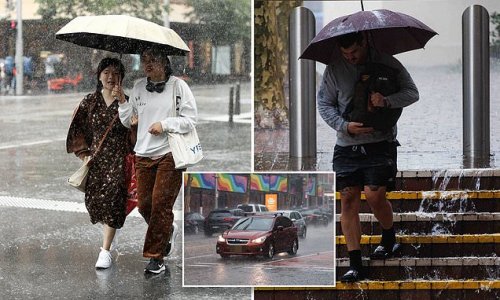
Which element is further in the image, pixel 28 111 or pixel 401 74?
pixel 28 111

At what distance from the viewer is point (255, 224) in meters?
5.43

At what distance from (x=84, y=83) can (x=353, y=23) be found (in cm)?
188

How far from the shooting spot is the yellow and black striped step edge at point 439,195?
18.9ft

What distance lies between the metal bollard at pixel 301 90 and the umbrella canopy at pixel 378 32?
0.91 meters

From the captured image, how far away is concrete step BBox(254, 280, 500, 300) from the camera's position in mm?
5527

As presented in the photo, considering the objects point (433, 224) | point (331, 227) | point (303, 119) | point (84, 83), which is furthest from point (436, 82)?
point (84, 83)

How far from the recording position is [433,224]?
18.8 ft

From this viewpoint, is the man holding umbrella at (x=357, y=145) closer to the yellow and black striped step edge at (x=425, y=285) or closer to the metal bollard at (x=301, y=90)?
the yellow and black striped step edge at (x=425, y=285)

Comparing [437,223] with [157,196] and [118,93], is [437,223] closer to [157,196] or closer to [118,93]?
[157,196]

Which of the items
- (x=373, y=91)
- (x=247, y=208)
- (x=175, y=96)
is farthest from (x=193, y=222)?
(x=373, y=91)

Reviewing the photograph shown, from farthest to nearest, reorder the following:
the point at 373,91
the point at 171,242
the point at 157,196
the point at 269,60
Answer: the point at 269,60, the point at 171,242, the point at 157,196, the point at 373,91

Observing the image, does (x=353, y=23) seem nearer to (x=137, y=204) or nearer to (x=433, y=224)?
(x=433, y=224)

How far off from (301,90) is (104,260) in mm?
1553

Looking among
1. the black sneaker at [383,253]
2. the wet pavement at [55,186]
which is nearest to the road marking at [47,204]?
the wet pavement at [55,186]
